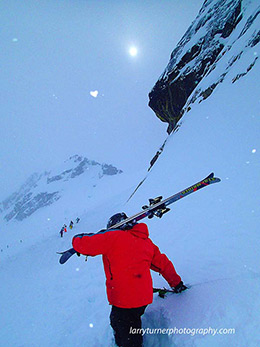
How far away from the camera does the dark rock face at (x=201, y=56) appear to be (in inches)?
832

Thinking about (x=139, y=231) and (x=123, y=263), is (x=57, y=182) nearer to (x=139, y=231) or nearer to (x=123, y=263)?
(x=139, y=231)

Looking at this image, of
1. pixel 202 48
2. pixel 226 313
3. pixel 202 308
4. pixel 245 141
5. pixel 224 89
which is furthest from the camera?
pixel 202 48

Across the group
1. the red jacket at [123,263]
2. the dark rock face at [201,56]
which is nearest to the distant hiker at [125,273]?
the red jacket at [123,263]

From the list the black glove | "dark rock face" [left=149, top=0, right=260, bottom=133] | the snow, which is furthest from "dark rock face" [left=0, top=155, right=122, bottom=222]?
the black glove

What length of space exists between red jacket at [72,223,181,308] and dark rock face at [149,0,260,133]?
19.2m

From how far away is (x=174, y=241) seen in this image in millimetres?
5660

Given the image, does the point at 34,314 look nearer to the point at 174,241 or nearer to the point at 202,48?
the point at 174,241

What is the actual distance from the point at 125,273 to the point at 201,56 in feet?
94.4

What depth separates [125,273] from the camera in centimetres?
254

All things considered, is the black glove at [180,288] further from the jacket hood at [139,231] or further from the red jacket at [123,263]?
the jacket hood at [139,231]

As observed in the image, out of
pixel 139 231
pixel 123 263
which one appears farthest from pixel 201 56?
pixel 123 263

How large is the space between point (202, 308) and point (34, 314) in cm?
689

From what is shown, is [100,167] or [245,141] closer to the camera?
[245,141]

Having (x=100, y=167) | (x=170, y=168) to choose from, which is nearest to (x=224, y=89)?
(x=170, y=168)
